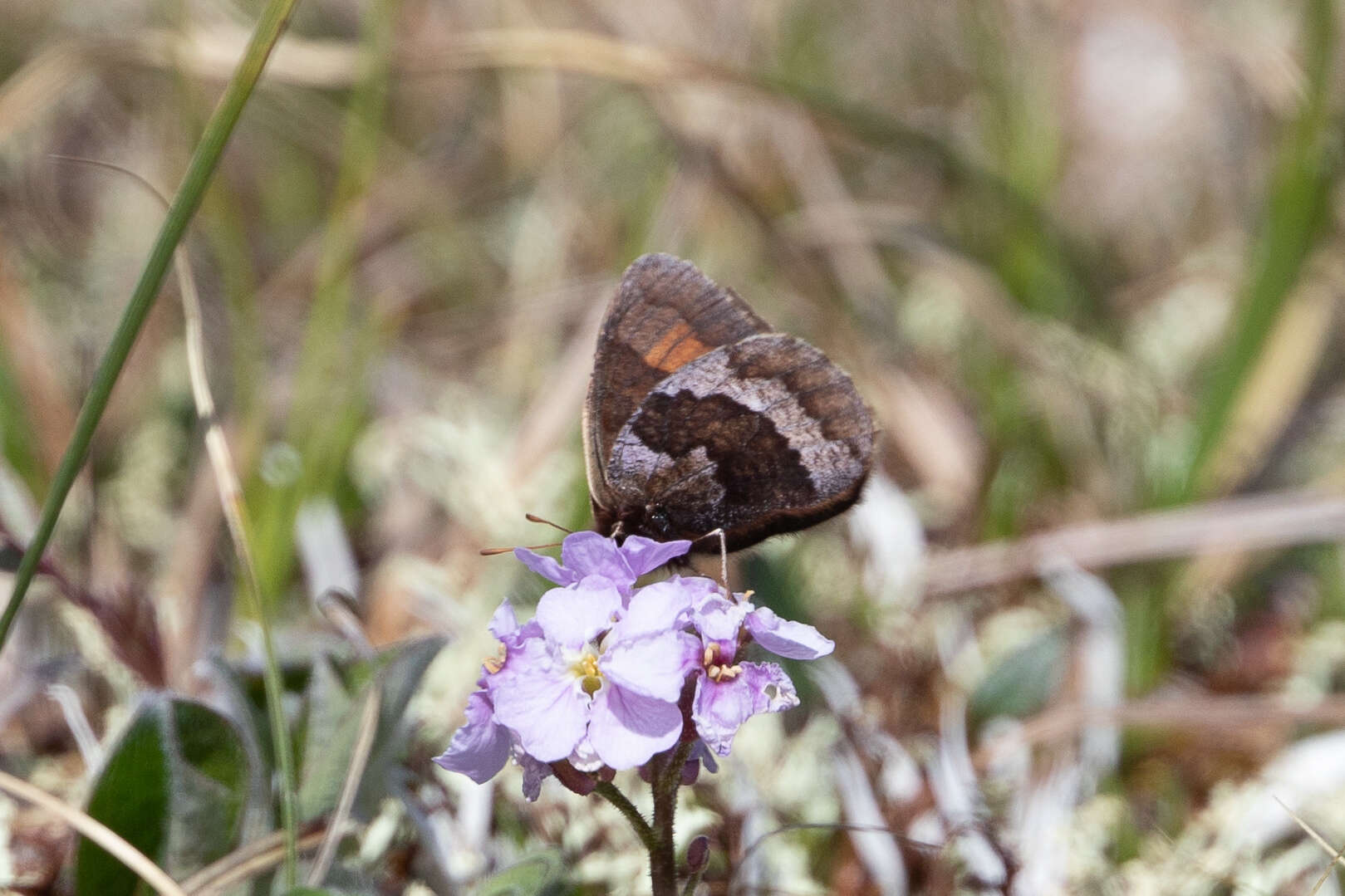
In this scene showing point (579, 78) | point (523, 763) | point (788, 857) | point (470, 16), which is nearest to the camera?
point (523, 763)

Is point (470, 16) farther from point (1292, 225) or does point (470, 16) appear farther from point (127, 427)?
point (1292, 225)

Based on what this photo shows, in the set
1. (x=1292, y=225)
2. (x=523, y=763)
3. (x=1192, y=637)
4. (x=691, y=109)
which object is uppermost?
(x=691, y=109)

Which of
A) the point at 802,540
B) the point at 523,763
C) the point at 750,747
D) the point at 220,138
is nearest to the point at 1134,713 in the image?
the point at 750,747

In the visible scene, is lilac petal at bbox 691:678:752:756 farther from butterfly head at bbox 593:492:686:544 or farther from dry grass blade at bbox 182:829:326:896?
dry grass blade at bbox 182:829:326:896

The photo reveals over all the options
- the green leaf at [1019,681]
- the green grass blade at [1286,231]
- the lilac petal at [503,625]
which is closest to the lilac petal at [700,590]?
the lilac petal at [503,625]

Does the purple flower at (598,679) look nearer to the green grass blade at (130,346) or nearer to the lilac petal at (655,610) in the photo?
the lilac petal at (655,610)

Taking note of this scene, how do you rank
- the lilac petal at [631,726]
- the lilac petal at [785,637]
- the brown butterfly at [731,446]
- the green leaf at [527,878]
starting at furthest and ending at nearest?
1. the brown butterfly at [731,446]
2. the green leaf at [527,878]
3. the lilac petal at [785,637]
4. the lilac petal at [631,726]
